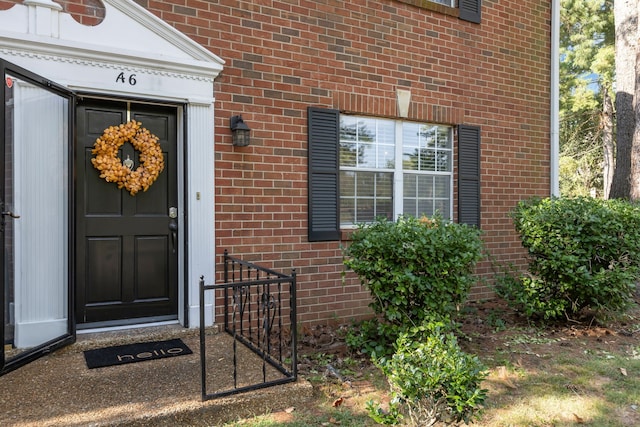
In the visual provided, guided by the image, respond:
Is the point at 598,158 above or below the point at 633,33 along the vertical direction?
below

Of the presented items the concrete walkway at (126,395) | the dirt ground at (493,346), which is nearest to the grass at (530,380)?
the dirt ground at (493,346)

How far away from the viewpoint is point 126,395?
9.45ft

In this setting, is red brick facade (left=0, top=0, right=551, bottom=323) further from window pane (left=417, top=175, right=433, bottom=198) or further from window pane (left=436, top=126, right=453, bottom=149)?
window pane (left=417, top=175, right=433, bottom=198)

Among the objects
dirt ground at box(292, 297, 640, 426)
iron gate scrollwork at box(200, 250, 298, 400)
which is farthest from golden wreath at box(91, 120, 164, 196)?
dirt ground at box(292, 297, 640, 426)

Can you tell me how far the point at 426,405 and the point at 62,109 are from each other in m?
3.43

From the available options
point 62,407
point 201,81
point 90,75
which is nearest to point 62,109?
point 90,75

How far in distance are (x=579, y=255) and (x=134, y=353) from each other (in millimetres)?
4240

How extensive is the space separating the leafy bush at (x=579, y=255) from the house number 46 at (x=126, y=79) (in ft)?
13.5

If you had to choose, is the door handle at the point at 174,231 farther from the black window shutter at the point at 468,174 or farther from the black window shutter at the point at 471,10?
the black window shutter at the point at 471,10

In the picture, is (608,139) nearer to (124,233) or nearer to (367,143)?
(367,143)

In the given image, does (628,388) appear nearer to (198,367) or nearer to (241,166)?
(198,367)

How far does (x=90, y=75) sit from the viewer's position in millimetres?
3801

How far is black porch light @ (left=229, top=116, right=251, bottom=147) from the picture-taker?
4.27m

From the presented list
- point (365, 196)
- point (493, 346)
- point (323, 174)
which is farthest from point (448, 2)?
point (493, 346)
